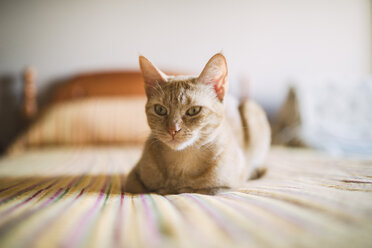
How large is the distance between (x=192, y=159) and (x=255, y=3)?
97.2 inches

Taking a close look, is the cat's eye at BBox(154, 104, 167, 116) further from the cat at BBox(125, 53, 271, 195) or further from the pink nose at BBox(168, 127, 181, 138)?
the pink nose at BBox(168, 127, 181, 138)

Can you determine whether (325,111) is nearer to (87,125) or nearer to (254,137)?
(254,137)

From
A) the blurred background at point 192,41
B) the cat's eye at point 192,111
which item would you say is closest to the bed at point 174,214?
the cat's eye at point 192,111

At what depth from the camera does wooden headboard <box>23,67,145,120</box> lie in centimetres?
229

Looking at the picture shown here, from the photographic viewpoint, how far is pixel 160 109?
2.76 ft

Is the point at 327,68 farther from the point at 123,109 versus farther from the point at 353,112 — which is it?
the point at 123,109

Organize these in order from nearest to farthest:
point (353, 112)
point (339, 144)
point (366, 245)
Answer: point (366, 245), point (339, 144), point (353, 112)

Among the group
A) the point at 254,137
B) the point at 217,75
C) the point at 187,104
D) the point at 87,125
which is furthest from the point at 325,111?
the point at 87,125

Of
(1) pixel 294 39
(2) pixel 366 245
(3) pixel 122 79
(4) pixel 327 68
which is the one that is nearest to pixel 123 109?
(3) pixel 122 79

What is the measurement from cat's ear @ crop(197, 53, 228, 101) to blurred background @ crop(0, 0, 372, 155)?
1.65m

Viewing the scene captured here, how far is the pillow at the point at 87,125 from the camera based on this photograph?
1.85m

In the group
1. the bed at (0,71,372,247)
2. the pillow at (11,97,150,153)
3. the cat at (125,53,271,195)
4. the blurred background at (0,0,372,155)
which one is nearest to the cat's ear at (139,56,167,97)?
the cat at (125,53,271,195)

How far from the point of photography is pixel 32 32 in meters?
2.36

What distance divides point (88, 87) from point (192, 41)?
1.24 metres
